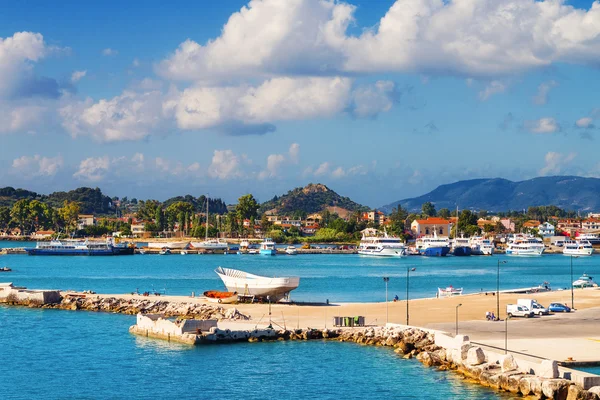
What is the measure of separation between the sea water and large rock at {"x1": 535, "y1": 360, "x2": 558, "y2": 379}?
1.68 m

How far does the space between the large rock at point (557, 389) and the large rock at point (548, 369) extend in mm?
707

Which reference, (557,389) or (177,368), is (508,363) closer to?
(557,389)

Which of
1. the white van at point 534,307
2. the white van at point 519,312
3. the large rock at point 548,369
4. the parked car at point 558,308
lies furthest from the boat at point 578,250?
the large rock at point 548,369

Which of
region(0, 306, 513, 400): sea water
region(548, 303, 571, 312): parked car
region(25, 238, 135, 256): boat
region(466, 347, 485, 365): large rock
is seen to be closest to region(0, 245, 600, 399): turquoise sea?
region(0, 306, 513, 400): sea water

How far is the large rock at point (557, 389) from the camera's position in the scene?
104ft

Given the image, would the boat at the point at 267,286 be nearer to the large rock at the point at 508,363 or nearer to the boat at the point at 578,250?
the large rock at the point at 508,363

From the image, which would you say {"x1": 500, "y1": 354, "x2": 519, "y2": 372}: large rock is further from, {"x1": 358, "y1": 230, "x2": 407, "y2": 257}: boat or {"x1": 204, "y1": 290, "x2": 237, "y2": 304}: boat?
{"x1": 358, "y1": 230, "x2": 407, "y2": 257}: boat

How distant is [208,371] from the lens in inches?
1560

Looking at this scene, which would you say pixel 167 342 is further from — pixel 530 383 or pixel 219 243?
pixel 219 243

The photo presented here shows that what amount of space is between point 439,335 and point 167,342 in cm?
1449

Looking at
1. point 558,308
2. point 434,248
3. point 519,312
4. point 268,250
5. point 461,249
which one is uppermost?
point 434,248

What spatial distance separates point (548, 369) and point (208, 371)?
14.9 m

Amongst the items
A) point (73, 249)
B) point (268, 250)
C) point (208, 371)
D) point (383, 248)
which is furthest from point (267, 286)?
point (268, 250)

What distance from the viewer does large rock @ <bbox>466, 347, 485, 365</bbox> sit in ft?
122
